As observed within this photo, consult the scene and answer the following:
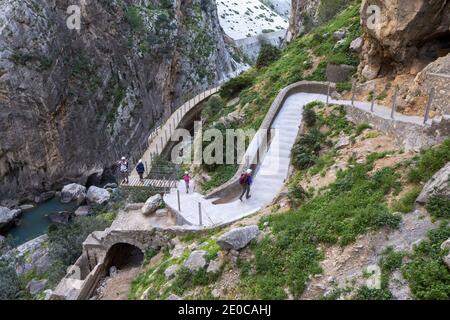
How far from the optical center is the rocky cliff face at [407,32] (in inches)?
521

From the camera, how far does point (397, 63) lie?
1535cm

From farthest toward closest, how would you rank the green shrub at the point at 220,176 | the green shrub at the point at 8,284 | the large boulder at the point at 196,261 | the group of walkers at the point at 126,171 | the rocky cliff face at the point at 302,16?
the rocky cliff face at the point at 302,16, the group of walkers at the point at 126,171, the green shrub at the point at 8,284, the green shrub at the point at 220,176, the large boulder at the point at 196,261

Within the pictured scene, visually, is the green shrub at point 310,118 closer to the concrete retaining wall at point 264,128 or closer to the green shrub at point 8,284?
the concrete retaining wall at point 264,128

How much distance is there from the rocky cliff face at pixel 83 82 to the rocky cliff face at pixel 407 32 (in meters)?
27.1

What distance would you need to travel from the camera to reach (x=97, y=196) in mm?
29391

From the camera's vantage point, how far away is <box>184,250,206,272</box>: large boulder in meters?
10.1

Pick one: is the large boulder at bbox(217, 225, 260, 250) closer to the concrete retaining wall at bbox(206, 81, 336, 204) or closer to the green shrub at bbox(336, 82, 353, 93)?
the concrete retaining wall at bbox(206, 81, 336, 204)

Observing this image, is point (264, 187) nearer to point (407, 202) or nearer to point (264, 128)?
point (264, 128)

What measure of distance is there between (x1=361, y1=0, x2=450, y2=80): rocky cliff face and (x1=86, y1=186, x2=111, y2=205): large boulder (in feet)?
71.0

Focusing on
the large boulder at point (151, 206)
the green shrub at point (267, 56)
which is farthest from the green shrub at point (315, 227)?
the green shrub at point (267, 56)

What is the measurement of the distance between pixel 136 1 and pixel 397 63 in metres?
35.0

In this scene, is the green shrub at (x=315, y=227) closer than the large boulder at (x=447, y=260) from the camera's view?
No

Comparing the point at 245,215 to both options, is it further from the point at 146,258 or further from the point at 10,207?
the point at 10,207

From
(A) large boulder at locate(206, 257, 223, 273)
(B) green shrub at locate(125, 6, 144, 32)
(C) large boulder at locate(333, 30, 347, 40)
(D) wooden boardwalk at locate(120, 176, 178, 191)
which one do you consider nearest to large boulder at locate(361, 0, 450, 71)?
(C) large boulder at locate(333, 30, 347, 40)
